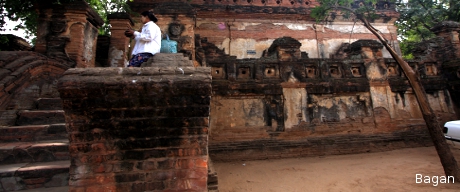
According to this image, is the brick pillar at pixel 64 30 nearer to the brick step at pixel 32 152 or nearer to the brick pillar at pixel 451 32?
the brick step at pixel 32 152

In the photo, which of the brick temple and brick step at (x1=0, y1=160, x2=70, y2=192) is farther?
brick step at (x1=0, y1=160, x2=70, y2=192)

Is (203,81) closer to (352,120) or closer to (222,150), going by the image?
(222,150)

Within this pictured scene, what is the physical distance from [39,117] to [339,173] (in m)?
5.02

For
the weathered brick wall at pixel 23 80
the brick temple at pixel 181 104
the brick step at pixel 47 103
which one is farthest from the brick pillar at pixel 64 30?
the brick step at pixel 47 103

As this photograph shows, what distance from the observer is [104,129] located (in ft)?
7.03

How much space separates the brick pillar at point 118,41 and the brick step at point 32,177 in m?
3.81

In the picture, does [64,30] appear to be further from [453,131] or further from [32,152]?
[453,131]

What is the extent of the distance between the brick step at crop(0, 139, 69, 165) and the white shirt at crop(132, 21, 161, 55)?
59.4 inches

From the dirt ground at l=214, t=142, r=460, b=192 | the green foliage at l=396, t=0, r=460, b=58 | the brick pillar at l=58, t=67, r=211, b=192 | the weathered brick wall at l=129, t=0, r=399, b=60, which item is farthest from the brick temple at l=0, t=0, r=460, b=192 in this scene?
the green foliage at l=396, t=0, r=460, b=58

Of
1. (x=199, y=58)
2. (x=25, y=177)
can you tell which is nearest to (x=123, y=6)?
(x=199, y=58)

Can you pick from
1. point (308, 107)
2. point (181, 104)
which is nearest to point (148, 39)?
point (181, 104)

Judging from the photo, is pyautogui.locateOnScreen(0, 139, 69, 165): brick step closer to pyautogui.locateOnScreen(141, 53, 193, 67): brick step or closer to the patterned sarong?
the patterned sarong

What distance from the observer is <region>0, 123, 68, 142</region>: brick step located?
10.9 feet

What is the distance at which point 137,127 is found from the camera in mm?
2176
